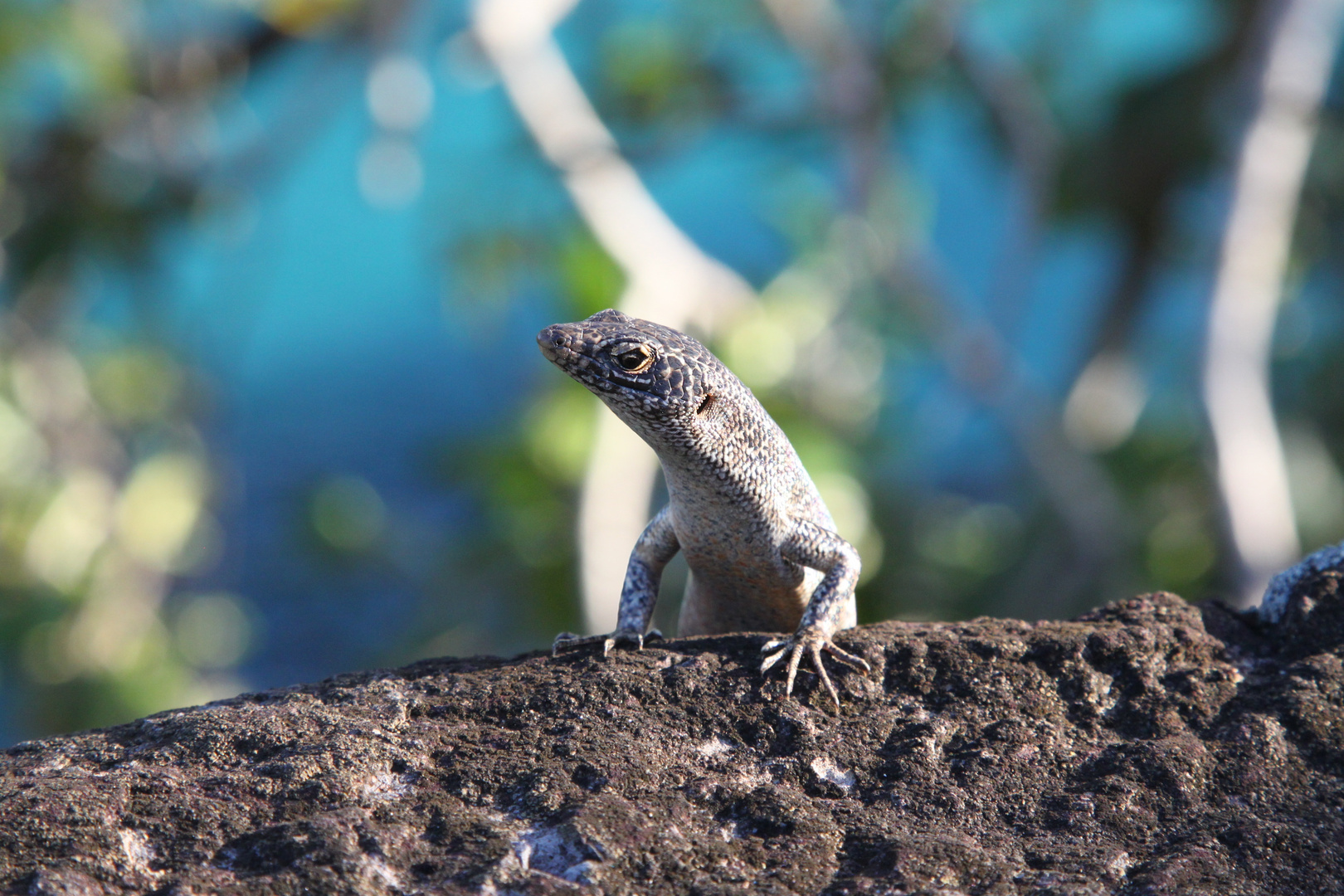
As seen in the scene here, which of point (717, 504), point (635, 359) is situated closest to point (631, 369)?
point (635, 359)

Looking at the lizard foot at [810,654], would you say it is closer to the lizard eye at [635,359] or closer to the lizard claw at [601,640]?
the lizard claw at [601,640]

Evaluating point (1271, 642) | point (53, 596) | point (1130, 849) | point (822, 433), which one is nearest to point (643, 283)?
point (822, 433)

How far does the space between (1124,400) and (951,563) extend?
363 centimetres

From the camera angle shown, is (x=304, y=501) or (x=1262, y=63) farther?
(x=304, y=501)

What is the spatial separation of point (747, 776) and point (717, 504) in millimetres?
Result: 942

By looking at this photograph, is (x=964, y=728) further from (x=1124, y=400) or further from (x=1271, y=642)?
(x=1124, y=400)

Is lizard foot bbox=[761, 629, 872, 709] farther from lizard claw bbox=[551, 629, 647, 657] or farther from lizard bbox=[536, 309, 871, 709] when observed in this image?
lizard claw bbox=[551, 629, 647, 657]

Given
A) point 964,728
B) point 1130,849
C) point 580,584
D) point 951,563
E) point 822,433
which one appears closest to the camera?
point 1130,849

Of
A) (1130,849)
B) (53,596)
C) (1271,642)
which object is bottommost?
(1130,849)

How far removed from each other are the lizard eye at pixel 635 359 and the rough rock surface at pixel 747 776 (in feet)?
2.47

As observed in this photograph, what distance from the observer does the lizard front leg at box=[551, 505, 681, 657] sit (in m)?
3.25

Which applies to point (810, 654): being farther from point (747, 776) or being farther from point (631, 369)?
point (631, 369)

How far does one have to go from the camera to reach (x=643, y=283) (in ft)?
32.0

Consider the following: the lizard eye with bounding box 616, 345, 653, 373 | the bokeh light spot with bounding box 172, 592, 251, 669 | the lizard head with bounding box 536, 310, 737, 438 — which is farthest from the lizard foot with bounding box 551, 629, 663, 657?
the bokeh light spot with bounding box 172, 592, 251, 669
